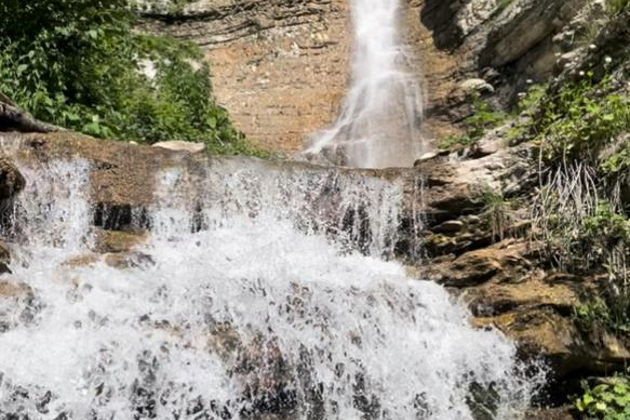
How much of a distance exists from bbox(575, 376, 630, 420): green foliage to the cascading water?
621cm

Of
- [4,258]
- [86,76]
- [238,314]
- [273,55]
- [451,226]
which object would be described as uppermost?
[273,55]

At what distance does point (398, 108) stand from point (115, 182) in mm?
6754

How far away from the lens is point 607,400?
4852mm

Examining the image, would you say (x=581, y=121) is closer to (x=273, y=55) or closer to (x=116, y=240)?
(x=116, y=240)

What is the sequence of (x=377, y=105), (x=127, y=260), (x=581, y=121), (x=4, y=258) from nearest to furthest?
1. (x=4, y=258)
2. (x=127, y=260)
3. (x=581, y=121)
4. (x=377, y=105)

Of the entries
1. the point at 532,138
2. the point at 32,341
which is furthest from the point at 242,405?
the point at 532,138

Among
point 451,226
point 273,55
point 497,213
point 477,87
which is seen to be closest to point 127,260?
point 451,226

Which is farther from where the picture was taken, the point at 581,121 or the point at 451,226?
the point at 451,226

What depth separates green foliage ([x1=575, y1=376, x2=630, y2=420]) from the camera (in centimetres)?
479

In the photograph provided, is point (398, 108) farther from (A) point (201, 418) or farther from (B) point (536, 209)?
(A) point (201, 418)

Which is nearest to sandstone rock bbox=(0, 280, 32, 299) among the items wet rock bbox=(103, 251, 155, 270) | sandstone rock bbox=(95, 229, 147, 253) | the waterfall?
the waterfall

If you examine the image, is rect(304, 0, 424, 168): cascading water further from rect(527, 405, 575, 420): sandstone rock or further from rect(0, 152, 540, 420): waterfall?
rect(527, 405, 575, 420): sandstone rock


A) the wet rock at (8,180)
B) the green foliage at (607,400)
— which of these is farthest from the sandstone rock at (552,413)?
the wet rock at (8,180)

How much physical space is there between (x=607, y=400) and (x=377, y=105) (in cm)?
824
